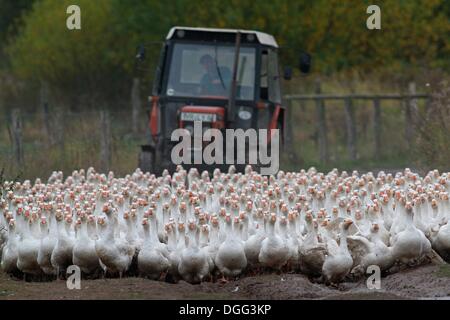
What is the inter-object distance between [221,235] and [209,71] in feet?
26.8

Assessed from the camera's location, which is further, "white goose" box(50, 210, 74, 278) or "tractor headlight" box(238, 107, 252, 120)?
"tractor headlight" box(238, 107, 252, 120)

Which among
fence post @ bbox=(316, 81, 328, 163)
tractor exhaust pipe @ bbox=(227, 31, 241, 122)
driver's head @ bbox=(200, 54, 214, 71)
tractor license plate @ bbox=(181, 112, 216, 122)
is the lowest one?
fence post @ bbox=(316, 81, 328, 163)

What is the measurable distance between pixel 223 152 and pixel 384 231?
728 cm

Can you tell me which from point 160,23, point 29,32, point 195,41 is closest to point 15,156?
point 195,41

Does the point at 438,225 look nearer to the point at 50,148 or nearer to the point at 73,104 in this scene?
the point at 50,148

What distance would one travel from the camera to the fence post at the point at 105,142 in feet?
→ 78.9

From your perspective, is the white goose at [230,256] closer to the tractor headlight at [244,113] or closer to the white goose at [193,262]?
the white goose at [193,262]

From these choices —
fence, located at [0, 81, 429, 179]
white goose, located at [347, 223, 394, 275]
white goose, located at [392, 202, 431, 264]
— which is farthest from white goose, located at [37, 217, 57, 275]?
fence, located at [0, 81, 429, 179]

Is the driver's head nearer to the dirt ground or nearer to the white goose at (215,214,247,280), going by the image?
the white goose at (215,214,247,280)

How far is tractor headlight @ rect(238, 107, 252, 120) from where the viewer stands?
2131 centimetres

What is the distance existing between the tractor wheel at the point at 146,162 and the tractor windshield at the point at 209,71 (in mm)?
1105

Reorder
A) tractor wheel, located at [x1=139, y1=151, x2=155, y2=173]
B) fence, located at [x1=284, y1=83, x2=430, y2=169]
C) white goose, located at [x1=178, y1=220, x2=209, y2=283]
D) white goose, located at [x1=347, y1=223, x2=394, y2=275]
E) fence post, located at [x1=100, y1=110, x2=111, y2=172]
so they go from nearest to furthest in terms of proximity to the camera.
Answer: white goose, located at [x1=178, y1=220, x2=209, y2=283] → white goose, located at [x1=347, y1=223, x2=394, y2=275] → tractor wheel, located at [x1=139, y1=151, x2=155, y2=173] → fence post, located at [x1=100, y1=110, x2=111, y2=172] → fence, located at [x1=284, y1=83, x2=430, y2=169]

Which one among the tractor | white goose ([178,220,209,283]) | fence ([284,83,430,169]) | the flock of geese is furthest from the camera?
fence ([284,83,430,169])

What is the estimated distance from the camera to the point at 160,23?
1266 inches
